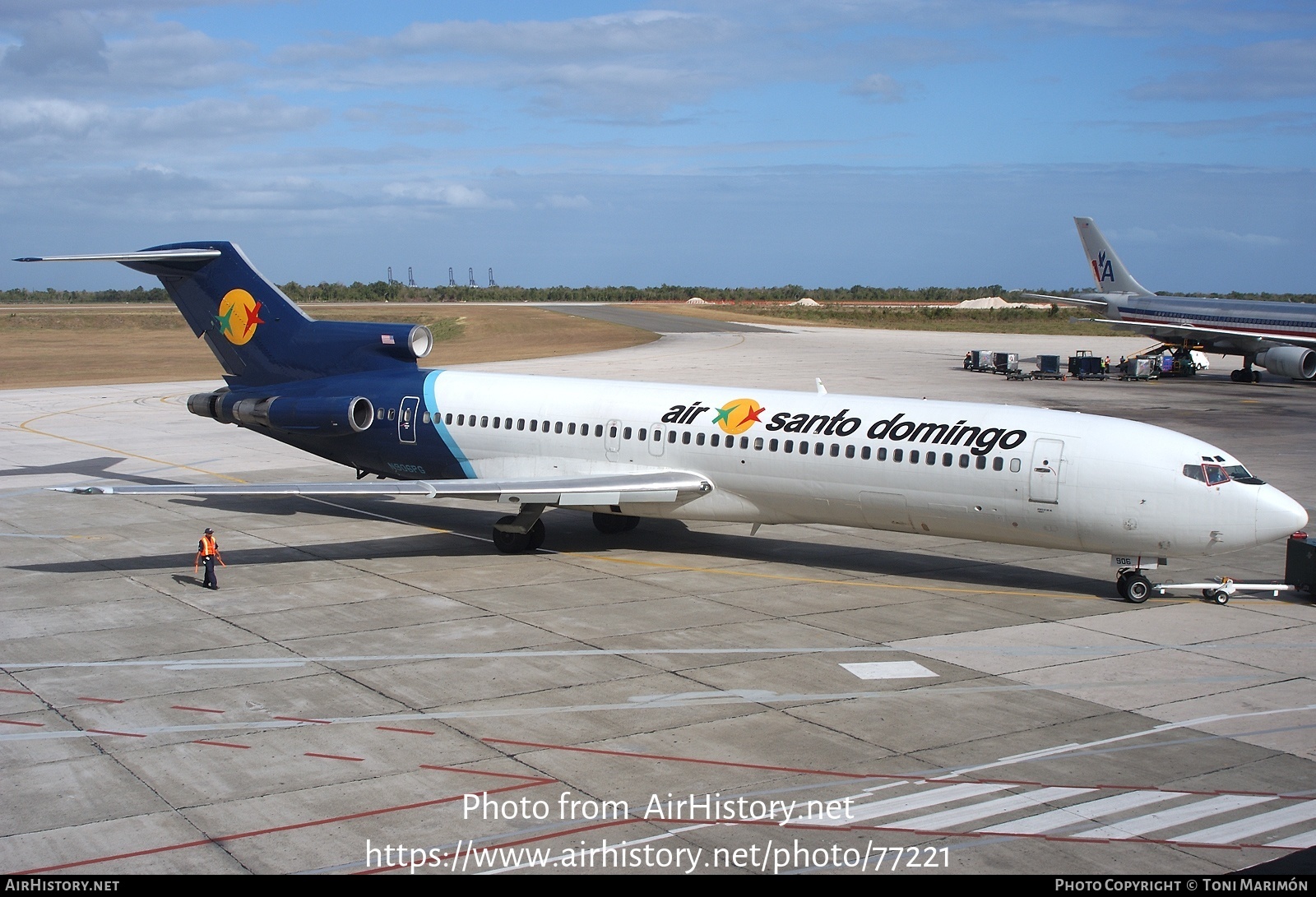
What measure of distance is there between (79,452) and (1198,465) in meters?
33.1

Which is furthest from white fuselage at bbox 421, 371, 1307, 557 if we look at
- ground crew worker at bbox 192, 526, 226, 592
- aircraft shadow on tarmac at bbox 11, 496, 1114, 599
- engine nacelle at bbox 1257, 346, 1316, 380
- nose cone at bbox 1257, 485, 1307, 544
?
engine nacelle at bbox 1257, 346, 1316, 380

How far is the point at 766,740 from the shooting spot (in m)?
14.1

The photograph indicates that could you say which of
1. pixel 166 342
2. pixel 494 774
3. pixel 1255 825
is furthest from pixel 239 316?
pixel 166 342

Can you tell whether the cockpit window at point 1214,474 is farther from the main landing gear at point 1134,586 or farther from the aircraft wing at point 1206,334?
the aircraft wing at point 1206,334

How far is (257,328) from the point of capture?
2836cm

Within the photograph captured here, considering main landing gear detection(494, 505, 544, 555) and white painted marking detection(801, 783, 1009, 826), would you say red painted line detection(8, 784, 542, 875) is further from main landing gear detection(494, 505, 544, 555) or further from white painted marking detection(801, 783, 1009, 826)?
main landing gear detection(494, 505, 544, 555)

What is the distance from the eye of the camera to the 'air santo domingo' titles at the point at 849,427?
21.2 m

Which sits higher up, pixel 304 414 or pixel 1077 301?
pixel 1077 301

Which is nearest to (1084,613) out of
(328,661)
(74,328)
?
(328,661)

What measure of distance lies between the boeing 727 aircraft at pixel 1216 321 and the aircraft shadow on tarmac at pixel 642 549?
4595 cm

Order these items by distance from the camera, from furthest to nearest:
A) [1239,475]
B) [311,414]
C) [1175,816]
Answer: [311,414] < [1239,475] < [1175,816]

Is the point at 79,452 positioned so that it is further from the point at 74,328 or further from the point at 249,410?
the point at 74,328

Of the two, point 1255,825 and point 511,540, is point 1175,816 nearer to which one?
point 1255,825

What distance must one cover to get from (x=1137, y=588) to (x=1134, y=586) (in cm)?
5
